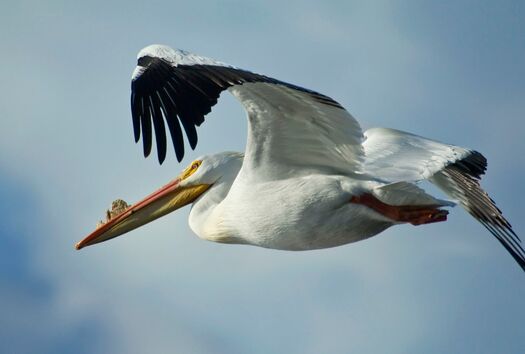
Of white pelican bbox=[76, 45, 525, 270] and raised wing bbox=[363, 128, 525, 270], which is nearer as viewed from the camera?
white pelican bbox=[76, 45, 525, 270]

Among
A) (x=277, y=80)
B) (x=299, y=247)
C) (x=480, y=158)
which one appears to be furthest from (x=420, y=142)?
(x=277, y=80)

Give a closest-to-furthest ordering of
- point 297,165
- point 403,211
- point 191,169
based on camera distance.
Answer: point 403,211 < point 297,165 < point 191,169

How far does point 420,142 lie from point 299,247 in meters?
1.95

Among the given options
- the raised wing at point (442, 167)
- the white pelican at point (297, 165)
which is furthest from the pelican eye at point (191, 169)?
the raised wing at point (442, 167)

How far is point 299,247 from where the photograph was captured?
16125 mm

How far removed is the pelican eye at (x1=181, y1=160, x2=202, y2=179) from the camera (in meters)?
17.9

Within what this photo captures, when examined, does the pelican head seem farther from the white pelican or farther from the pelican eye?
the white pelican

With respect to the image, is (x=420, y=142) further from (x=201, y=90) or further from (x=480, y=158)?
(x=201, y=90)

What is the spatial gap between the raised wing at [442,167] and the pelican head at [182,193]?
162cm

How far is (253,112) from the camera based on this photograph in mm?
14984

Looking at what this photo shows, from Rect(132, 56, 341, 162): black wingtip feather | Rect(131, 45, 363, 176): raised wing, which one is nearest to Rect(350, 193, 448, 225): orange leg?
Rect(131, 45, 363, 176): raised wing

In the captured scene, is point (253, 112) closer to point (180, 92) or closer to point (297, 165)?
point (180, 92)

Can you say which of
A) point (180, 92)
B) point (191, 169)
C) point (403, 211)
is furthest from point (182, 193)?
point (180, 92)

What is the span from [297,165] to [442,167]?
4.86 feet
